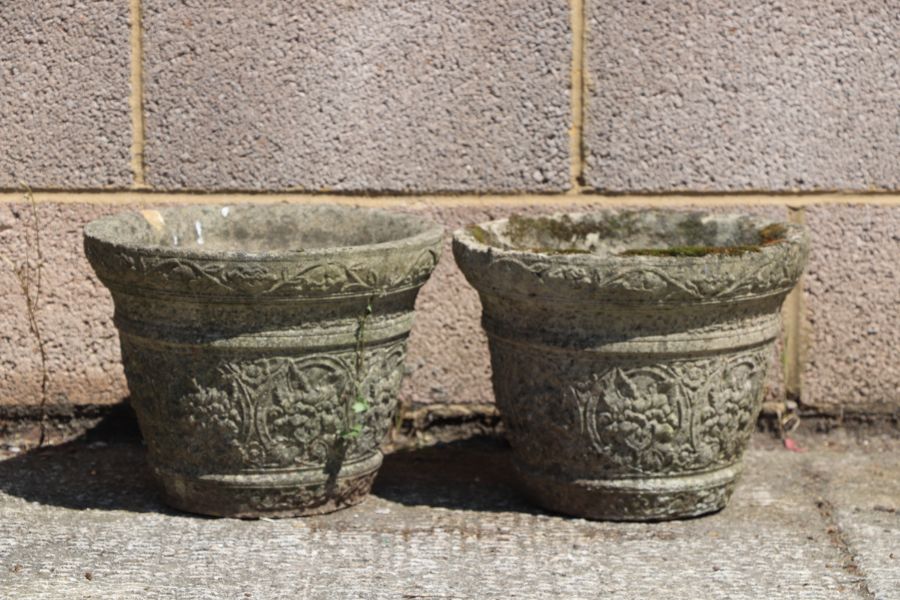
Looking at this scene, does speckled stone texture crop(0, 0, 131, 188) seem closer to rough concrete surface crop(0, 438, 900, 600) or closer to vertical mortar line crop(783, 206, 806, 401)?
rough concrete surface crop(0, 438, 900, 600)

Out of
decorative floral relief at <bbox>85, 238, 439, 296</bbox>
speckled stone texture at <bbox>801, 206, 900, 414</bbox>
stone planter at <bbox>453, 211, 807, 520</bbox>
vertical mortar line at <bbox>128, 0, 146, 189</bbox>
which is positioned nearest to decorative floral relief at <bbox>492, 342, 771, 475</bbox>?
stone planter at <bbox>453, 211, 807, 520</bbox>

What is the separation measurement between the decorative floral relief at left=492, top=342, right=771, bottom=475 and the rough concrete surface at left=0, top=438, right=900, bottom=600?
0.61ft

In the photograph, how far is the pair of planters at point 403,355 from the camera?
3582 millimetres

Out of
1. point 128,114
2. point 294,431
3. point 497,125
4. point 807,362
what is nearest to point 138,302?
point 294,431

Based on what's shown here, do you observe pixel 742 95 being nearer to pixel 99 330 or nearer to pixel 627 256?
pixel 627 256

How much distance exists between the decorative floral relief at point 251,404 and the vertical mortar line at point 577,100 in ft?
2.80

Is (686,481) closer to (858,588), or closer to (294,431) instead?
(858,588)

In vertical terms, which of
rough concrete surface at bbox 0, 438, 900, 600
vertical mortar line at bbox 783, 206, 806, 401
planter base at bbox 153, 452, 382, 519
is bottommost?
rough concrete surface at bbox 0, 438, 900, 600

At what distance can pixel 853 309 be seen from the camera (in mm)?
4461

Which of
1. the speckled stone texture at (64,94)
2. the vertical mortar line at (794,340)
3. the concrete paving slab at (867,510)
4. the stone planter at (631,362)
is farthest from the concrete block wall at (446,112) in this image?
the concrete paving slab at (867,510)

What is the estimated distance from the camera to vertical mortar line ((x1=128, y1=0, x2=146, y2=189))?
428 centimetres

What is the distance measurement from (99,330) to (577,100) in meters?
1.53

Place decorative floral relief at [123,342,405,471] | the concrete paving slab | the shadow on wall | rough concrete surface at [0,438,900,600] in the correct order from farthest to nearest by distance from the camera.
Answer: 1. the shadow on wall
2. decorative floral relief at [123,342,405,471]
3. the concrete paving slab
4. rough concrete surface at [0,438,900,600]

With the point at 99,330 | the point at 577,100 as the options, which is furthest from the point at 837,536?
the point at 99,330
